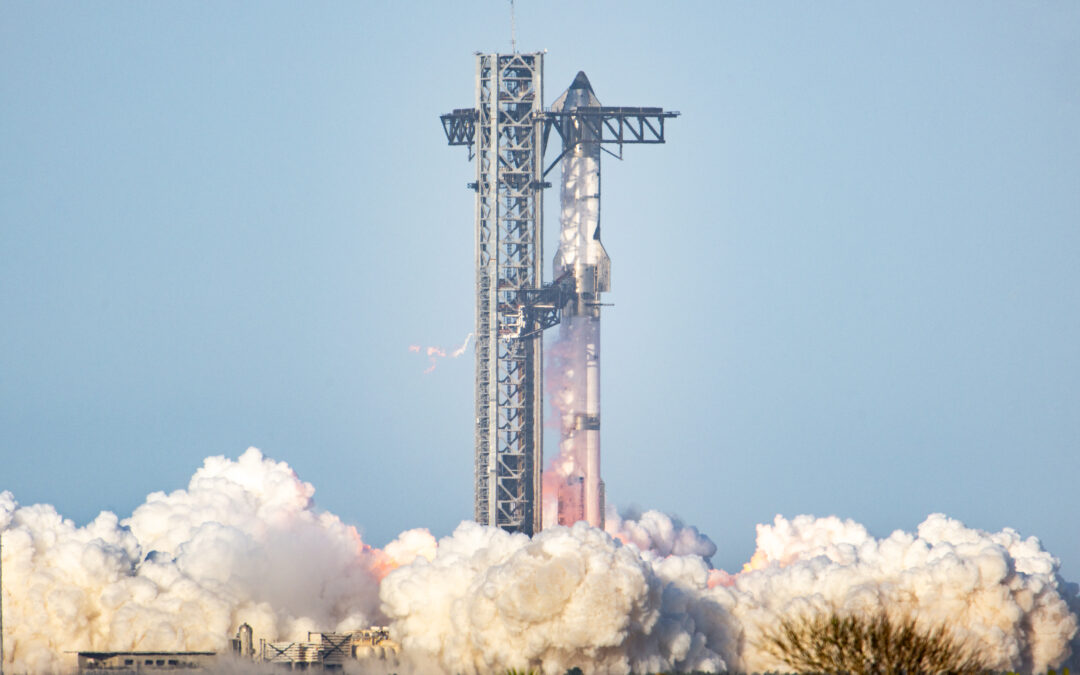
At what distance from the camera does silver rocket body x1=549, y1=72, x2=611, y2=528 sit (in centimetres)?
11919

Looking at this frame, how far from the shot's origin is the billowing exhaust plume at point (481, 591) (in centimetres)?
9981

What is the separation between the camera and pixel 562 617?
325ft

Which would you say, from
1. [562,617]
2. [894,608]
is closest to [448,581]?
[562,617]

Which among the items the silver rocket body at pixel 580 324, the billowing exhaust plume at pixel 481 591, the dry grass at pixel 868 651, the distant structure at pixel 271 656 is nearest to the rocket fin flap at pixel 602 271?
the silver rocket body at pixel 580 324

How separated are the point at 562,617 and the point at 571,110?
3351cm

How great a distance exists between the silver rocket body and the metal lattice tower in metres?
4.41

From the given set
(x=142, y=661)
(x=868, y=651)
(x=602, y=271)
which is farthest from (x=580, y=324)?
(x=868, y=651)

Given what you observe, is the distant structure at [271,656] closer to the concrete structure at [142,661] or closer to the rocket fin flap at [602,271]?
the concrete structure at [142,661]

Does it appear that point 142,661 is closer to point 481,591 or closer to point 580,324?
point 481,591

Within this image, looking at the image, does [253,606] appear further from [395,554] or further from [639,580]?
[639,580]

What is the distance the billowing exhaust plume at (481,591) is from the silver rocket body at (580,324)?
258 inches

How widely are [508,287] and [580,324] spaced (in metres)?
6.99

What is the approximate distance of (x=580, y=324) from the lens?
120m

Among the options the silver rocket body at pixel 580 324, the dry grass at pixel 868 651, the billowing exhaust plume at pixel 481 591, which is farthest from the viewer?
the silver rocket body at pixel 580 324
